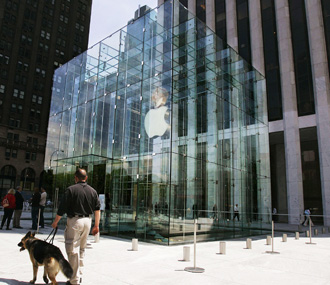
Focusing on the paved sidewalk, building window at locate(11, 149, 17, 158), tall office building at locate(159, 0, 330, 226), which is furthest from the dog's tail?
building window at locate(11, 149, 17, 158)

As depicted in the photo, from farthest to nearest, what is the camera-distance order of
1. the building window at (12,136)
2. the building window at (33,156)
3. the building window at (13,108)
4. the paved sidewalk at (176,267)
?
1. the building window at (33,156)
2. the building window at (13,108)
3. the building window at (12,136)
4. the paved sidewalk at (176,267)

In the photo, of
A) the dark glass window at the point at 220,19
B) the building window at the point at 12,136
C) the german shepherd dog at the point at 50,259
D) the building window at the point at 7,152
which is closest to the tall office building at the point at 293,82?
the dark glass window at the point at 220,19

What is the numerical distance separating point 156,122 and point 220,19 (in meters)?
30.1

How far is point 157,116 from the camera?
13883 mm

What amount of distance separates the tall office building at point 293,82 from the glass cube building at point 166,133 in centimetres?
1121

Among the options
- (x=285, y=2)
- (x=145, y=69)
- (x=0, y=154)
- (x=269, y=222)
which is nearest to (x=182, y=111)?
(x=145, y=69)

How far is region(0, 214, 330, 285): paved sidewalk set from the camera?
6.13 metres

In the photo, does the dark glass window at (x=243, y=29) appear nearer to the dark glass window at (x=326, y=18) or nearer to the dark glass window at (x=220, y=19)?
the dark glass window at (x=220, y=19)

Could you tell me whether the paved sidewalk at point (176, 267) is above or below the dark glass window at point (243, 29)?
below

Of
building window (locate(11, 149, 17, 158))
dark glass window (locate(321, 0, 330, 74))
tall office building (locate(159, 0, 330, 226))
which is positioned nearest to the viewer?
tall office building (locate(159, 0, 330, 226))

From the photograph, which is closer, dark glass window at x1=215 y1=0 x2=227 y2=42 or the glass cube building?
the glass cube building

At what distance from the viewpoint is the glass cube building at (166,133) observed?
13307mm

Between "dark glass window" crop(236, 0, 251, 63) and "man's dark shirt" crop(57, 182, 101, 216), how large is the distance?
111 feet

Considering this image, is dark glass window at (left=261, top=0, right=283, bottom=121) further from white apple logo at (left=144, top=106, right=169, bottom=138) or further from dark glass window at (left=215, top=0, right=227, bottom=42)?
white apple logo at (left=144, top=106, right=169, bottom=138)
